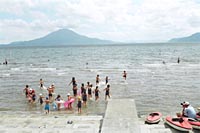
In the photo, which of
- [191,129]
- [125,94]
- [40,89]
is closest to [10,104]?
[40,89]

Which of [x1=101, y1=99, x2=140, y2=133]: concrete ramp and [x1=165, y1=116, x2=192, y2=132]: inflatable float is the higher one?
[x1=101, y1=99, x2=140, y2=133]: concrete ramp

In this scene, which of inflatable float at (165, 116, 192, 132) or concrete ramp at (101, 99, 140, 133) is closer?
concrete ramp at (101, 99, 140, 133)

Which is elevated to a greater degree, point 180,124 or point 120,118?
point 120,118

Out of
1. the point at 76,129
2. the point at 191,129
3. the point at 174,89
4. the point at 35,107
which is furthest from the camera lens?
the point at 174,89

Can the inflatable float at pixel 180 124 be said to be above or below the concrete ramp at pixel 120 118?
below

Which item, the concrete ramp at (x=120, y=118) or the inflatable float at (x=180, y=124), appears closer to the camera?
the concrete ramp at (x=120, y=118)

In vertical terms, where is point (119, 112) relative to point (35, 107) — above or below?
above

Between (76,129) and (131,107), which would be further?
(131,107)

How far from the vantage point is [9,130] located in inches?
479

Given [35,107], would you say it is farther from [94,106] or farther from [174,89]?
[174,89]

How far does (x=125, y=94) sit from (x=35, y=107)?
27.9 ft

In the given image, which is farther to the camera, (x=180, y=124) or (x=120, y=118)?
(x=180, y=124)

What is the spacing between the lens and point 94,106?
71.1 feet

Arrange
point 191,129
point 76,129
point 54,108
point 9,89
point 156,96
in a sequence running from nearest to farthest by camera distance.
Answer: point 76,129
point 191,129
point 54,108
point 156,96
point 9,89
